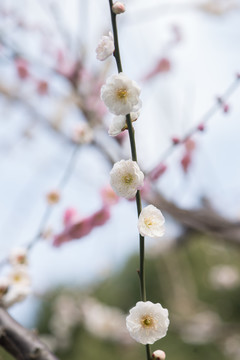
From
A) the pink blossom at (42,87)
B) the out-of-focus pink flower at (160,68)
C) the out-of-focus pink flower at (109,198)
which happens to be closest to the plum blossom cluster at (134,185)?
the out-of-focus pink flower at (109,198)

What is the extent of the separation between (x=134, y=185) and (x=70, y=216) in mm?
758

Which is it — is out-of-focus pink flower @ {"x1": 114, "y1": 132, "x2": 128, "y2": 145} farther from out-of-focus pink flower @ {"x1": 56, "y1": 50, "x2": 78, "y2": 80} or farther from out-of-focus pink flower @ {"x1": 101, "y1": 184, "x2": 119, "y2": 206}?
out-of-focus pink flower @ {"x1": 56, "y1": 50, "x2": 78, "y2": 80}

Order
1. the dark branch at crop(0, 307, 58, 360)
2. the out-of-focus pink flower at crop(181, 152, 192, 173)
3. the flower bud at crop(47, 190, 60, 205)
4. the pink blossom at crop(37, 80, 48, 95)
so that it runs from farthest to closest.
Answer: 1. the pink blossom at crop(37, 80, 48, 95)
2. the out-of-focus pink flower at crop(181, 152, 192, 173)
3. the flower bud at crop(47, 190, 60, 205)
4. the dark branch at crop(0, 307, 58, 360)

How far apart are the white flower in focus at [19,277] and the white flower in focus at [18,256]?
28 millimetres

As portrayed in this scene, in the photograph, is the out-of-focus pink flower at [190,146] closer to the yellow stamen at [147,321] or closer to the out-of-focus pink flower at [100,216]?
the out-of-focus pink flower at [100,216]

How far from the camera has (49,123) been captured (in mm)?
1924

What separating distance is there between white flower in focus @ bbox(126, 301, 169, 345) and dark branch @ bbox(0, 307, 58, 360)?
0.71 ft

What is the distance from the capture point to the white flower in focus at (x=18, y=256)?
36.6 inches

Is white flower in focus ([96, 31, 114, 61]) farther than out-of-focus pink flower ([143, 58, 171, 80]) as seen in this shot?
No

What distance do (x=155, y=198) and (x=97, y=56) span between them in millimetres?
1009

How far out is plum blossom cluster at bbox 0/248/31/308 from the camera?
815mm

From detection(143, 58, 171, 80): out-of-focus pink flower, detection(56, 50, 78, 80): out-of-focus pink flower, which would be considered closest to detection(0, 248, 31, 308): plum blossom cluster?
detection(56, 50, 78, 80): out-of-focus pink flower

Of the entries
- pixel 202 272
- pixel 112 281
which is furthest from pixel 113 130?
pixel 112 281

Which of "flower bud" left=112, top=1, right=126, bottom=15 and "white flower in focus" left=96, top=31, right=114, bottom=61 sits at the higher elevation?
"flower bud" left=112, top=1, right=126, bottom=15
